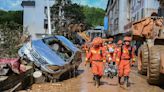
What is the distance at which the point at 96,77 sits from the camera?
14.6 metres

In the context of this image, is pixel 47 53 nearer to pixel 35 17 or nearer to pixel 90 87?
pixel 90 87

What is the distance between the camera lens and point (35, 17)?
7306cm

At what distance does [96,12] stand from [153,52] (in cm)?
11750

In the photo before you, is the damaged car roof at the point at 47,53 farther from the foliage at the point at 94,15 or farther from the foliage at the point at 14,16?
the foliage at the point at 94,15

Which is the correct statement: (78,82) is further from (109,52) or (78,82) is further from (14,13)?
(14,13)

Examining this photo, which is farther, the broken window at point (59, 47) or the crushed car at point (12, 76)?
the broken window at point (59, 47)

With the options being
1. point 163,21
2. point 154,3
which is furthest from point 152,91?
point 154,3

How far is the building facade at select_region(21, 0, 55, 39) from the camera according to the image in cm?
7212

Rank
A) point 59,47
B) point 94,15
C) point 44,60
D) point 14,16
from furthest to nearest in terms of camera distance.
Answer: point 94,15, point 14,16, point 59,47, point 44,60

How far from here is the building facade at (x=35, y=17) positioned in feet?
237

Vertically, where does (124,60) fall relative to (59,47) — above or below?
below

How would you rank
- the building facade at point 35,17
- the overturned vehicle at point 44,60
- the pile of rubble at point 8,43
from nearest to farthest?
the overturned vehicle at point 44,60, the pile of rubble at point 8,43, the building facade at point 35,17

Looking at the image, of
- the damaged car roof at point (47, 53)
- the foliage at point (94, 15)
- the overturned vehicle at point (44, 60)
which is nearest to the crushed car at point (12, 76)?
the overturned vehicle at point (44, 60)

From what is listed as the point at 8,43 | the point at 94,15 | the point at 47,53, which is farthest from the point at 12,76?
the point at 94,15
